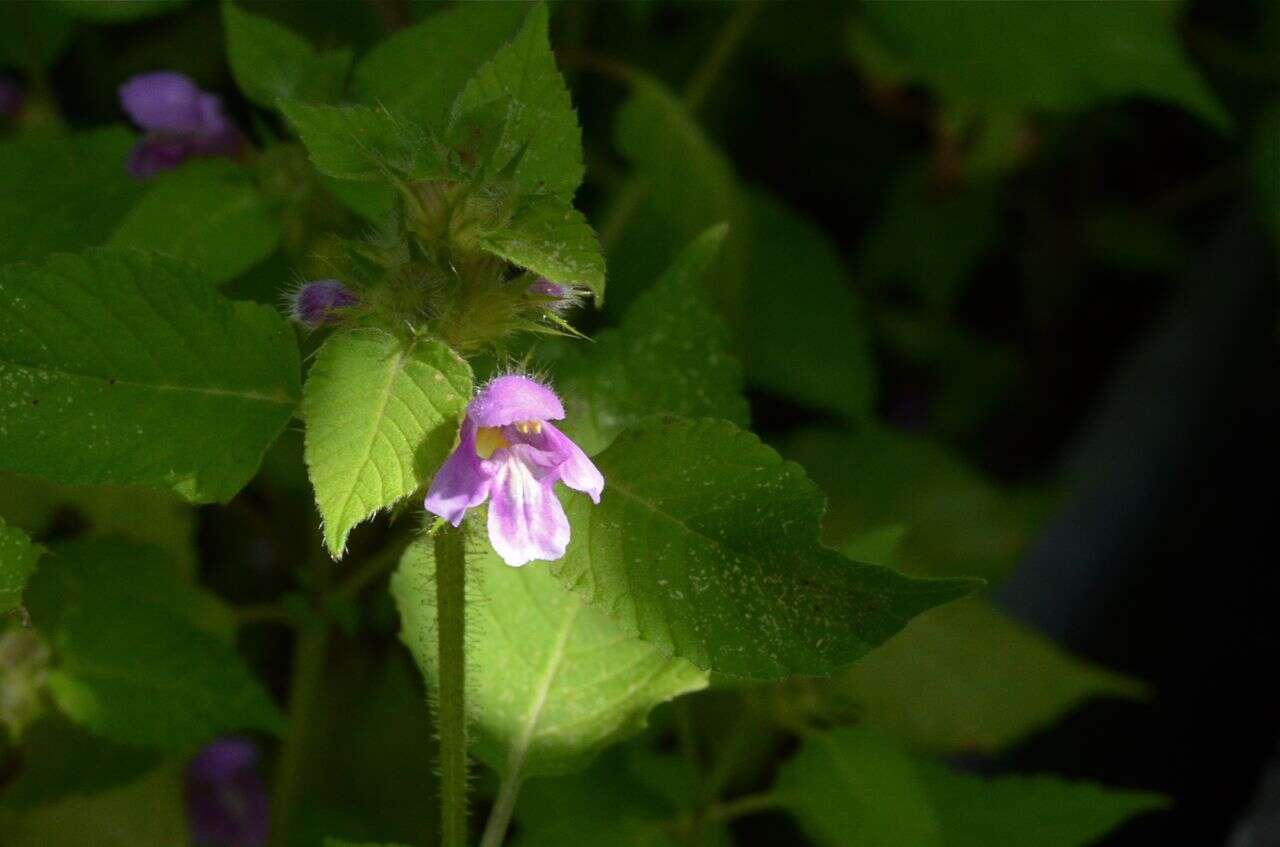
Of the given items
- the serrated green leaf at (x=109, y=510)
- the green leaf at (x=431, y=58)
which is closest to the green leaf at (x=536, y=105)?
the green leaf at (x=431, y=58)

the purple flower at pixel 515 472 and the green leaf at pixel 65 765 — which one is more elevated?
the purple flower at pixel 515 472

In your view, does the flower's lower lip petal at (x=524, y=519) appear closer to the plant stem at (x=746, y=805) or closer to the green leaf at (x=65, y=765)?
the plant stem at (x=746, y=805)

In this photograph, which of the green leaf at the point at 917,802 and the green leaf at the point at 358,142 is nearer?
the green leaf at the point at 358,142

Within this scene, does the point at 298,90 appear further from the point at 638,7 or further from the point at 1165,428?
the point at 1165,428

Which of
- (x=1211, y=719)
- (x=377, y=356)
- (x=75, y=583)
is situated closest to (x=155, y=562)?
(x=75, y=583)

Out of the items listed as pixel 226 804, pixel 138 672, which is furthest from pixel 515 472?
pixel 226 804

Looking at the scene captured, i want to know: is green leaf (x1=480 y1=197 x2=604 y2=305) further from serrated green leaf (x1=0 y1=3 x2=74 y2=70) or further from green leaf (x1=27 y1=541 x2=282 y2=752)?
serrated green leaf (x1=0 y1=3 x2=74 y2=70)

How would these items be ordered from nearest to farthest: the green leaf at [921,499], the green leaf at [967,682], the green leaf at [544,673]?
the green leaf at [544,673]
the green leaf at [967,682]
the green leaf at [921,499]
